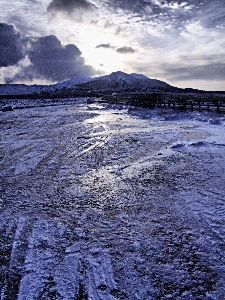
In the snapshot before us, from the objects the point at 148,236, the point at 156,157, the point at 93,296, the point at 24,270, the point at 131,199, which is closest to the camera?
the point at 93,296

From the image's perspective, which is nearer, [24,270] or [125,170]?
[24,270]

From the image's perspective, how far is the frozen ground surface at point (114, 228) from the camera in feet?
7.82

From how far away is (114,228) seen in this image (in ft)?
11.1

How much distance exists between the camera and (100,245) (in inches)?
118

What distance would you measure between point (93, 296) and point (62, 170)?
13.5ft

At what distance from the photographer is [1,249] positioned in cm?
294

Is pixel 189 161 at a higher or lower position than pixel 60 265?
higher

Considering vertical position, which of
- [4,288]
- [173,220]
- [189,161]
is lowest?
[4,288]

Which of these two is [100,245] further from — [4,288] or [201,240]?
[201,240]

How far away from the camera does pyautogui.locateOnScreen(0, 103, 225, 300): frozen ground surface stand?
7.82ft

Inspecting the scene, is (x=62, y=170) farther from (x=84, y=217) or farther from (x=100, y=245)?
(x=100, y=245)

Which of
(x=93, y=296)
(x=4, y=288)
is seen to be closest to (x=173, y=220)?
(x=93, y=296)

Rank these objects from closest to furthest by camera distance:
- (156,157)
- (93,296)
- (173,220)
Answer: (93,296) < (173,220) < (156,157)

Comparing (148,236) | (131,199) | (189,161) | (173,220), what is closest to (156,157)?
(189,161)
